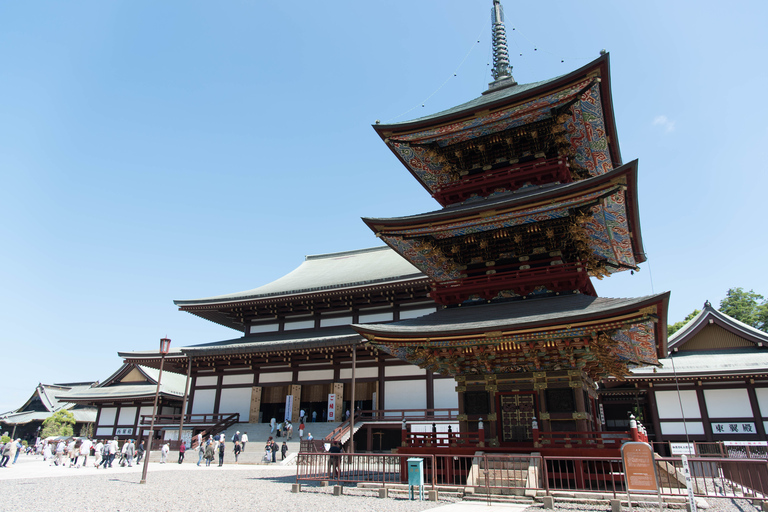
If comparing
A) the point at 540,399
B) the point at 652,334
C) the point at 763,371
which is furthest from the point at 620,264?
the point at 763,371

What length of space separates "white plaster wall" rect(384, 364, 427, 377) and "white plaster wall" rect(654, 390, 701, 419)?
41.5 ft

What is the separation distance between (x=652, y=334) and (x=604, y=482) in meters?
4.28

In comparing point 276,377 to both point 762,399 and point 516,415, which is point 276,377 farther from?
point 762,399

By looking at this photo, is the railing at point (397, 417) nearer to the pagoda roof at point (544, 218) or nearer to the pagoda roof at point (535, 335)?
the pagoda roof at point (535, 335)

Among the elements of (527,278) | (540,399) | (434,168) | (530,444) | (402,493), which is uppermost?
(434,168)

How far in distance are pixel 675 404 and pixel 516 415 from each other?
50.2 feet

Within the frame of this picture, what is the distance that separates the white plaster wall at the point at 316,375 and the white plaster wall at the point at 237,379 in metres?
3.76

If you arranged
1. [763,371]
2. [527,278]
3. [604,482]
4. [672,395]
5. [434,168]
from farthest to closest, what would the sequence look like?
[672,395], [763,371], [434,168], [527,278], [604,482]

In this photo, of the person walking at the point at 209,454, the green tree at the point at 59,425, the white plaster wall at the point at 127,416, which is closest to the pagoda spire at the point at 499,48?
the person walking at the point at 209,454

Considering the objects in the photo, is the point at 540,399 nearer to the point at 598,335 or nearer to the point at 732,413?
the point at 598,335

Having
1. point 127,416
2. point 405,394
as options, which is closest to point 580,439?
point 405,394

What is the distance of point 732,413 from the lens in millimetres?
23328

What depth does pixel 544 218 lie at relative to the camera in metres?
14.3

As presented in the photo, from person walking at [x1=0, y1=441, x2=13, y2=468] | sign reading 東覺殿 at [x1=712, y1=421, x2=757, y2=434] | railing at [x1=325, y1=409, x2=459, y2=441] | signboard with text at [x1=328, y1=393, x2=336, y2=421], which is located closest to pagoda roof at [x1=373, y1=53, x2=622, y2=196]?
railing at [x1=325, y1=409, x2=459, y2=441]
